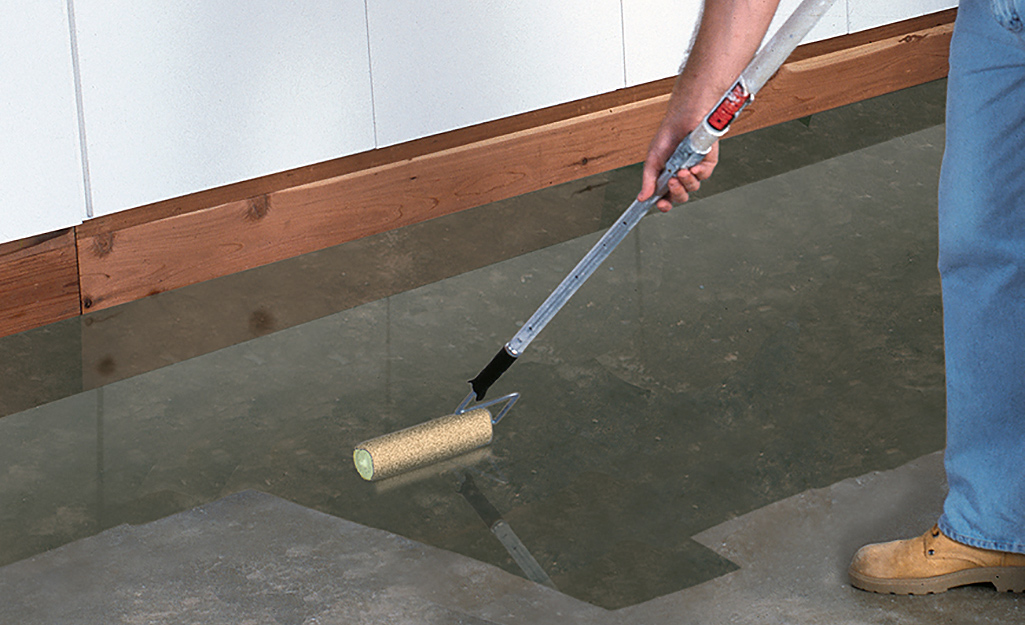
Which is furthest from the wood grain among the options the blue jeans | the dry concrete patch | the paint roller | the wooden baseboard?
the blue jeans

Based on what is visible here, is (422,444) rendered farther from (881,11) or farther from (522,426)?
(881,11)

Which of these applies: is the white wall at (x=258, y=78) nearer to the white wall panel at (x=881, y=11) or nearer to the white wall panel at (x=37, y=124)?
the white wall panel at (x=37, y=124)

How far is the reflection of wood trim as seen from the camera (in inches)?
86.9

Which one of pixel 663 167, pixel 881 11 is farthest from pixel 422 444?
pixel 881 11

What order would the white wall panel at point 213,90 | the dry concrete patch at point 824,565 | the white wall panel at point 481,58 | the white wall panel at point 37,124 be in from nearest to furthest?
the dry concrete patch at point 824,565, the white wall panel at point 37,124, the white wall panel at point 213,90, the white wall panel at point 481,58

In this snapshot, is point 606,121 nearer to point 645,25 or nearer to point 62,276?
point 645,25

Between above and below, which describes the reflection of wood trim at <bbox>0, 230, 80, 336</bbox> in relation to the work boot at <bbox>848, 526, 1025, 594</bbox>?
above

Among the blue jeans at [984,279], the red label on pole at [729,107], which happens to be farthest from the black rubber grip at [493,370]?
the blue jeans at [984,279]

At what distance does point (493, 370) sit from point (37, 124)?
36.6 inches

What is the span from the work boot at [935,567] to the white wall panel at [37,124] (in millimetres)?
1488

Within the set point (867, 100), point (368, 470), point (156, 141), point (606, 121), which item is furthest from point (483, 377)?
point (867, 100)

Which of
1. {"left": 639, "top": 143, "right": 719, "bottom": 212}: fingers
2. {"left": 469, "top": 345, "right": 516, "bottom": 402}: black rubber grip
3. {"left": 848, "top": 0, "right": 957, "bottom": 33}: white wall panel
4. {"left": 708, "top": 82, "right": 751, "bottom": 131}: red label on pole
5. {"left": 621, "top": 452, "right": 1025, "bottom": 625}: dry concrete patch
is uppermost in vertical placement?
{"left": 708, "top": 82, "right": 751, "bottom": 131}: red label on pole

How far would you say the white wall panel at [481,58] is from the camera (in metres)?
2.51

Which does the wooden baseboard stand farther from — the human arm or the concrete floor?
the human arm
